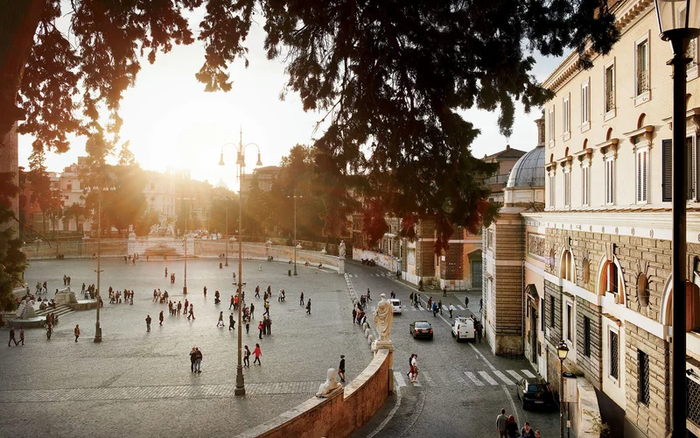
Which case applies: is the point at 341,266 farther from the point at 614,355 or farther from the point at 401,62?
the point at 401,62

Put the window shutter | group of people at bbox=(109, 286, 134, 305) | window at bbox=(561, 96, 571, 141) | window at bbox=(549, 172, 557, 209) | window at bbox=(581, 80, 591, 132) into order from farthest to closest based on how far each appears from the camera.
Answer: group of people at bbox=(109, 286, 134, 305) < window at bbox=(549, 172, 557, 209) < window at bbox=(561, 96, 571, 141) < window at bbox=(581, 80, 591, 132) < the window shutter

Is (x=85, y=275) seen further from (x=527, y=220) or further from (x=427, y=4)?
(x=427, y=4)

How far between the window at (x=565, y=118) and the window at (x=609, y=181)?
4149mm

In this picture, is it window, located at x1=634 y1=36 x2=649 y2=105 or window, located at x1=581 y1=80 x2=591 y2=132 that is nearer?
window, located at x1=634 y1=36 x2=649 y2=105

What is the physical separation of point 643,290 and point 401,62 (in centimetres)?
872

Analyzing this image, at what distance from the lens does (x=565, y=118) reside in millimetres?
20266

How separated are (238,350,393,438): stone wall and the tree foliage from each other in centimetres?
513

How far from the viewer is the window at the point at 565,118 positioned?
19.9m

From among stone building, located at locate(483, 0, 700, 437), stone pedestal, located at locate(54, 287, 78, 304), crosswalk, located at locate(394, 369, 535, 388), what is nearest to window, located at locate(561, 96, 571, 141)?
stone building, located at locate(483, 0, 700, 437)

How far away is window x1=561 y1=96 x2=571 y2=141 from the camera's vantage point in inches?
784

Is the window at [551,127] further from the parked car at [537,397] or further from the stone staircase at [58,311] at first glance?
the stone staircase at [58,311]

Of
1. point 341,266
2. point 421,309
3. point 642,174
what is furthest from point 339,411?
point 341,266

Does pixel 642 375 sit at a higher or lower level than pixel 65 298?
higher

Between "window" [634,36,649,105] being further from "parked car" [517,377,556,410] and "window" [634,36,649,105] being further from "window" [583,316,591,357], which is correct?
"parked car" [517,377,556,410]
